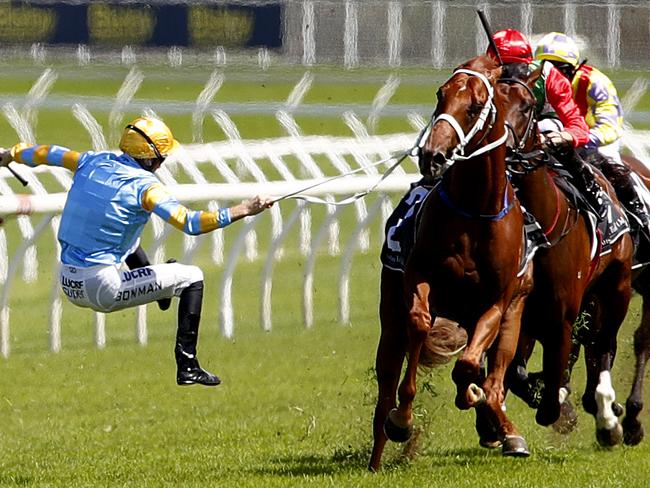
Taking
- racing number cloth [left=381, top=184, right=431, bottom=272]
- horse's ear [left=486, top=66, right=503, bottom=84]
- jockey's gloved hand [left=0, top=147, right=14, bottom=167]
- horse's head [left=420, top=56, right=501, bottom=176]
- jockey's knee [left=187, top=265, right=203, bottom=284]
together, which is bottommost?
jockey's knee [left=187, top=265, right=203, bottom=284]

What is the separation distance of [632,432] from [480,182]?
2315mm

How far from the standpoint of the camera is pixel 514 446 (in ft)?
23.3

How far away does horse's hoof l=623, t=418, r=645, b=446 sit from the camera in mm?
8684

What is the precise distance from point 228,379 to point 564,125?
363 cm

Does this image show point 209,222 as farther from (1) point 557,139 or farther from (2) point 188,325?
(1) point 557,139

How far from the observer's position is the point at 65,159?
7.84 meters

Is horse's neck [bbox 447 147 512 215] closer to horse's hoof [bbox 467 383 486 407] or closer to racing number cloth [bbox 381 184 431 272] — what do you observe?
racing number cloth [bbox 381 184 431 272]

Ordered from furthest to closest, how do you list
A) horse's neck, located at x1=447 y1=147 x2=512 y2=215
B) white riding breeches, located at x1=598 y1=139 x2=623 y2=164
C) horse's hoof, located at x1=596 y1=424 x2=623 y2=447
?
white riding breeches, located at x1=598 y1=139 x2=623 y2=164 < horse's hoof, located at x1=596 y1=424 x2=623 y2=447 < horse's neck, located at x1=447 y1=147 x2=512 y2=215

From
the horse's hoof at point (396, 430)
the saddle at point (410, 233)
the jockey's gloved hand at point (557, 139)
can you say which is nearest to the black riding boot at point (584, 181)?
the jockey's gloved hand at point (557, 139)

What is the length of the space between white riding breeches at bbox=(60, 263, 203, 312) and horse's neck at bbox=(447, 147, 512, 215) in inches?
52.8

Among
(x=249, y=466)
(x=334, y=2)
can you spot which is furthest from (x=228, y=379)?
(x=334, y=2)

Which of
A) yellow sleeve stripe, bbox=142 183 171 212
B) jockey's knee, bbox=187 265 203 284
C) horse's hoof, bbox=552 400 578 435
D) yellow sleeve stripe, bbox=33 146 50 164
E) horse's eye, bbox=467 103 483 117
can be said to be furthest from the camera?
horse's hoof, bbox=552 400 578 435

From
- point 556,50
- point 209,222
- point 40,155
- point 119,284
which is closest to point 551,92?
point 556,50

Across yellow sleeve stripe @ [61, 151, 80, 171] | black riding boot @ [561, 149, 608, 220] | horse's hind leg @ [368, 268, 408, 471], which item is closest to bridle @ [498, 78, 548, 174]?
black riding boot @ [561, 149, 608, 220]
